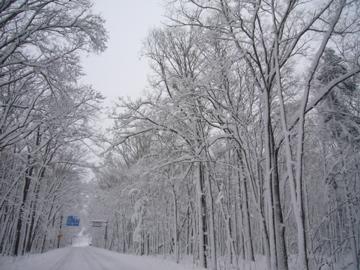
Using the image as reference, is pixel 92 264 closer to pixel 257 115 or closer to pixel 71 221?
pixel 257 115

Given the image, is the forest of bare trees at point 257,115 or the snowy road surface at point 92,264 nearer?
the forest of bare trees at point 257,115

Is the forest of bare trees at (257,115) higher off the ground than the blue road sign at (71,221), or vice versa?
the forest of bare trees at (257,115)

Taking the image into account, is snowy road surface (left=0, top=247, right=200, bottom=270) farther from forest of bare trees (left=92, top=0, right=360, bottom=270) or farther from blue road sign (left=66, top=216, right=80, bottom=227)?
blue road sign (left=66, top=216, right=80, bottom=227)

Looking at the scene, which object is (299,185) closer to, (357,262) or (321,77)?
(321,77)

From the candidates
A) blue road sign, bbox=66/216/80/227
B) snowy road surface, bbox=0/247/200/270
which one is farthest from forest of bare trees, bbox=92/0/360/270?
blue road sign, bbox=66/216/80/227

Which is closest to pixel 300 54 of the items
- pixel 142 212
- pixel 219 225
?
pixel 142 212

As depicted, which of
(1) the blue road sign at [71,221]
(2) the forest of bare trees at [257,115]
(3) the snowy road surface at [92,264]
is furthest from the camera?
(1) the blue road sign at [71,221]

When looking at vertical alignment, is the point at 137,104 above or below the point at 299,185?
above

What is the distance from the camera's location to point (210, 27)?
23.4 feet

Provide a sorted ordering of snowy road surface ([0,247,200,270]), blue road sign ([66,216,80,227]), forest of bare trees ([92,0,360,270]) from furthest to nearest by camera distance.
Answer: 1. blue road sign ([66,216,80,227])
2. snowy road surface ([0,247,200,270])
3. forest of bare trees ([92,0,360,270])

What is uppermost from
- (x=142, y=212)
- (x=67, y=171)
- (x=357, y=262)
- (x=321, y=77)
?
(x=321, y=77)

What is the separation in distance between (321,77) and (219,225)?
2043 centimetres

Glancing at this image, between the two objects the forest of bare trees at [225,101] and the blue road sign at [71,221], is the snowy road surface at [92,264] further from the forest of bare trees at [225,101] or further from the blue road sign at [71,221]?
the blue road sign at [71,221]

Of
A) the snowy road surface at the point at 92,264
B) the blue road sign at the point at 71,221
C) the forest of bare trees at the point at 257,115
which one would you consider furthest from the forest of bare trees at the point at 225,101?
the blue road sign at the point at 71,221
